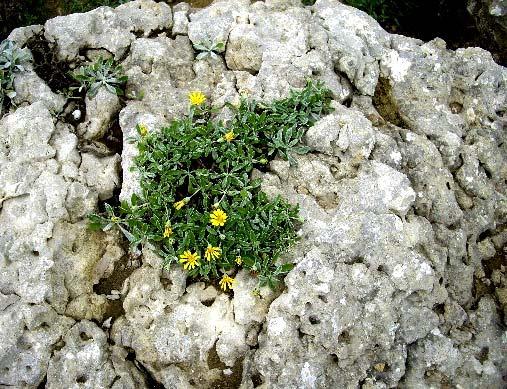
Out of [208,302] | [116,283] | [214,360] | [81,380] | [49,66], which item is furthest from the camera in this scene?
[49,66]

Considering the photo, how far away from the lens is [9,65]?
5.45 meters

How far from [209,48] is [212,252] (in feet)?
6.95

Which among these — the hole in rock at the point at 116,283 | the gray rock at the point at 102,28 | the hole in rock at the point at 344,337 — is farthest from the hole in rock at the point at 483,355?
the gray rock at the point at 102,28

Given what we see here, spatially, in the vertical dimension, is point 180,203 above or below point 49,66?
below

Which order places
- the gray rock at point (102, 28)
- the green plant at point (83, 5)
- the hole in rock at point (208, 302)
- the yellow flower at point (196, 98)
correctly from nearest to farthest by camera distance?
the hole in rock at point (208, 302), the yellow flower at point (196, 98), the gray rock at point (102, 28), the green plant at point (83, 5)

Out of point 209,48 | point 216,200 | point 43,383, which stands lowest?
point 43,383

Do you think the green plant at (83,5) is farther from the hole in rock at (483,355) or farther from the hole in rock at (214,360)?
the hole in rock at (483,355)

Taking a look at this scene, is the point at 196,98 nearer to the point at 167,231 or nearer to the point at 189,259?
the point at 167,231

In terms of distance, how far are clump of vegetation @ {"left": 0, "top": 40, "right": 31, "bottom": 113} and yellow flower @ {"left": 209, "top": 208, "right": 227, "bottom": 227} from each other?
2.18 m

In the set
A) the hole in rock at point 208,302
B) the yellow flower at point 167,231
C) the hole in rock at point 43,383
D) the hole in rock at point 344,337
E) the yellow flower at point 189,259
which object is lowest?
the hole in rock at point 43,383

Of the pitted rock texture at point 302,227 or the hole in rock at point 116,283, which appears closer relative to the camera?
the pitted rock texture at point 302,227

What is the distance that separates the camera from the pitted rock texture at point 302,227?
4660 millimetres

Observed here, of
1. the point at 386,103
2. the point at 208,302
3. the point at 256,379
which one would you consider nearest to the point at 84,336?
the point at 208,302

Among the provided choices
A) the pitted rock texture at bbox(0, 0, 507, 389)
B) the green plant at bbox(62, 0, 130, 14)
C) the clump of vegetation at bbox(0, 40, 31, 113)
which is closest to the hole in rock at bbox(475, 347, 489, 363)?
the pitted rock texture at bbox(0, 0, 507, 389)
